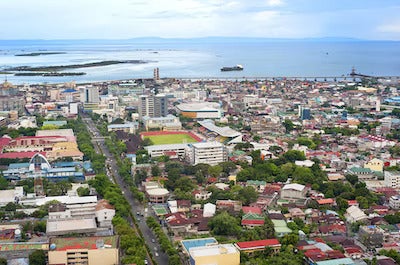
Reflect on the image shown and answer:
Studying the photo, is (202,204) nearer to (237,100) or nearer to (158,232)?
(158,232)

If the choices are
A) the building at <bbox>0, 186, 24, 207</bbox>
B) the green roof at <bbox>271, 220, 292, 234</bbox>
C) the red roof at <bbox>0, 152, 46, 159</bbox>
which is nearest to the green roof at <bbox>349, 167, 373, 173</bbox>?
the green roof at <bbox>271, 220, 292, 234</bbox>

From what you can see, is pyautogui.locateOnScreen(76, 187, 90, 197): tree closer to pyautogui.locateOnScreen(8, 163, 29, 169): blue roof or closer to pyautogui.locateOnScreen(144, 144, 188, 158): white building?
pyautogui.locateOnScreen(8, 163, 29, 169): blue roof

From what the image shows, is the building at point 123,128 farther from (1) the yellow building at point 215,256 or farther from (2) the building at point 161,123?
(1) the yellow building at point 215,256

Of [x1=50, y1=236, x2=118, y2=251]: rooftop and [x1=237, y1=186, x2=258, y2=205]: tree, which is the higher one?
[x1=50, y1=236, x2=118, y2=251]: rooftop

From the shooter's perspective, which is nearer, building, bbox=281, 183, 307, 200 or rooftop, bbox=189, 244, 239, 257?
rooftop, bbox=189, 244, 239, 257

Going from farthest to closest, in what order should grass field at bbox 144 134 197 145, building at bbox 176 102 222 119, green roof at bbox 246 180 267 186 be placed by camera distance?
1. building at bbox 176 102 222 119
2. grass field at bbox 144 134 197 145
3. green roof at bbox 246 180 267 186

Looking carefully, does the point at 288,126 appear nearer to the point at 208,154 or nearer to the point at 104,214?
the point at 208,154

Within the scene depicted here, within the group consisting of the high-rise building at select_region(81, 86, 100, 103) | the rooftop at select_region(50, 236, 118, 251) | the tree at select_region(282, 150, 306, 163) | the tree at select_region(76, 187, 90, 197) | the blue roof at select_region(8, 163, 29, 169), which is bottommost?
the tree at select_region(76, 187, 90, 197)
